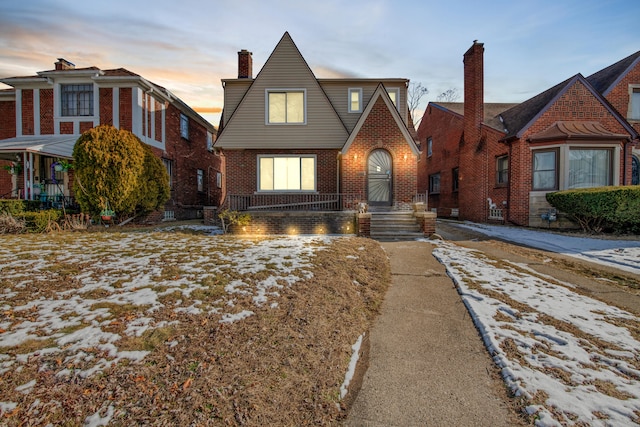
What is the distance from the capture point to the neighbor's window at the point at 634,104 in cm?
1582

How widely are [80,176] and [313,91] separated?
395 inches

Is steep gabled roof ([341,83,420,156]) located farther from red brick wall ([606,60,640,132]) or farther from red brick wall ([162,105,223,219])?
red brick wall ([606,60,640,132])

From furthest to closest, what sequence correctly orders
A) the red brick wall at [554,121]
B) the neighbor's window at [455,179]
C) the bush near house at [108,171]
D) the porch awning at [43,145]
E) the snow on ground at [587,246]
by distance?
1. the neighbor's window at [455,179]
2. the red brick wall at [554,121]
3. the porch awning at [43,145]
4. the bush near house at [108,171]
5. the snow on ground at [587,246]

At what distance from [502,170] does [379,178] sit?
7.03 m

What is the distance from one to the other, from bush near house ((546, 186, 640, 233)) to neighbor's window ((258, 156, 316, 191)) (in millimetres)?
10713

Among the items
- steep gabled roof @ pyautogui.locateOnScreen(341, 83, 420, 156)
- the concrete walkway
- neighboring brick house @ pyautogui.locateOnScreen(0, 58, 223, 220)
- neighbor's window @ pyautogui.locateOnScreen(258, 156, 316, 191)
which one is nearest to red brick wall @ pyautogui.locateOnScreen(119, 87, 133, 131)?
neighboring brick house @ pyautogui.locateOnScreen(0, 58, 223, 220)

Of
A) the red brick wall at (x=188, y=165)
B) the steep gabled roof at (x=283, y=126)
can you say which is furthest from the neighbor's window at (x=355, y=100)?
the red brick wall at (x=188, y=165)

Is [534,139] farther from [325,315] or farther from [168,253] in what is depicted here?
[168,253]

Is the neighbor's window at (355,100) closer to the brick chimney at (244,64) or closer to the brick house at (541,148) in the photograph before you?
the brick chimney at (244,64)

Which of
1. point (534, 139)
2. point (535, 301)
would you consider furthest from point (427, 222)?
point (534, 139)

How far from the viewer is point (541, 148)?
45.3 feet

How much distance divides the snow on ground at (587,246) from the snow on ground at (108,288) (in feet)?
24.4

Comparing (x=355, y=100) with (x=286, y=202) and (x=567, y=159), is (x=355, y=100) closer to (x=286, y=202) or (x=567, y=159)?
(x=286, y=202)

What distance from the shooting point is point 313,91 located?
1412 centimetres
